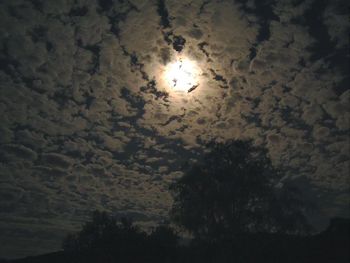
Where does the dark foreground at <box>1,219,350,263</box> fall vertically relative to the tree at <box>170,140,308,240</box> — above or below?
below

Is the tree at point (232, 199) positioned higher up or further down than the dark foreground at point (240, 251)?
higher up

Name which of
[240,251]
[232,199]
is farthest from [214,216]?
[240,251]

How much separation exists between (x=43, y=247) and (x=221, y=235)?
3033 inches

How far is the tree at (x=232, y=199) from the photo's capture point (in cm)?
Answer: 3641

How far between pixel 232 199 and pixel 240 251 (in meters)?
10.9

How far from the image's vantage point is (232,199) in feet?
120

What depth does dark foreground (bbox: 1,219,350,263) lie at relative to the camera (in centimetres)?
1845

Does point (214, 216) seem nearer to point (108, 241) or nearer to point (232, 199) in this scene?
point (232, 199)

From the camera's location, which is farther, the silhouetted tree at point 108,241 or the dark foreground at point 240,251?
the silhouetted tree at point 108,241

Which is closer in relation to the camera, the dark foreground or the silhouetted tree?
the dark foreground

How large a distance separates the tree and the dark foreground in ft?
12.6

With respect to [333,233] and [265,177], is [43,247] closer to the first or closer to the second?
[265,177]

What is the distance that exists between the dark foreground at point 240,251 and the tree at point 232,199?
12.6ft

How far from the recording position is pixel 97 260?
28.1 m
